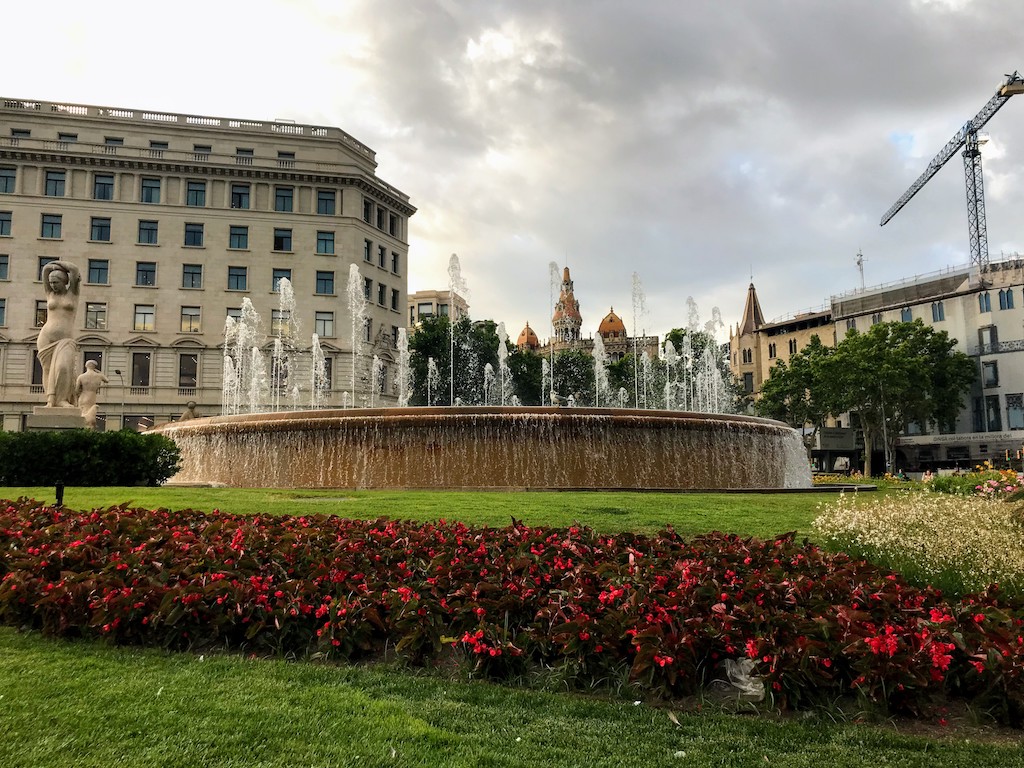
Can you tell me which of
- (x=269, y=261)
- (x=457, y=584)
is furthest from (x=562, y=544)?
(x=269, y=261)

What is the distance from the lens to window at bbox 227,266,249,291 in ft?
147

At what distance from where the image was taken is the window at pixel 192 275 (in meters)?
44.3

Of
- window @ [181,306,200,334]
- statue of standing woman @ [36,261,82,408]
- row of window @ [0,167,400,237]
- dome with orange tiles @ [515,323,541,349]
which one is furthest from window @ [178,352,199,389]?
dome with orange tiles @ [515,323,541,349]

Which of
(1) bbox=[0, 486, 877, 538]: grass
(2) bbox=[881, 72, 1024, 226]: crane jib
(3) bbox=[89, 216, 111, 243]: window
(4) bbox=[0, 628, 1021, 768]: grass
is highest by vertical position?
(2) bbox=[881, 72, 1024, 226]: crane jib

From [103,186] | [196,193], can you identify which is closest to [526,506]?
[196,193]

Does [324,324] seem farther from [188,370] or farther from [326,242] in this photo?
[188,370]

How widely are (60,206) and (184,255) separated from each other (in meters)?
7.26

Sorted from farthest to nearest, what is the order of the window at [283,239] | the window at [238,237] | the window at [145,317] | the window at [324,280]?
the window at [324,280] → the window at [283,239] → the window at [238,237] → the window at [145,317]

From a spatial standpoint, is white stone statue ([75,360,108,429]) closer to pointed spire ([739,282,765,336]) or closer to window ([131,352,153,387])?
window ([131,352,153,387])

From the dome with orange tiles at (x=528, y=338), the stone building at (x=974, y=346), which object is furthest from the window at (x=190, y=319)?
the dome with orange tiles at (x=528, y=338)

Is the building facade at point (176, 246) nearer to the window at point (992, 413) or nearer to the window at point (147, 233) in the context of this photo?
the window at point (147, 233)

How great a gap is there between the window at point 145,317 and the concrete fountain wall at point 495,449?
33.1m

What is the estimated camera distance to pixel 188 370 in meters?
43.4

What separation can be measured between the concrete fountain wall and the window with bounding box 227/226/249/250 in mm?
34049
